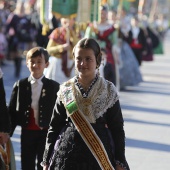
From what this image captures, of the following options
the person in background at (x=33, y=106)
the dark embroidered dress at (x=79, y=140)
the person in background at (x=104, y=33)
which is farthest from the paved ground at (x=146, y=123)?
the dark embroidered dress at (x=79, y=140)

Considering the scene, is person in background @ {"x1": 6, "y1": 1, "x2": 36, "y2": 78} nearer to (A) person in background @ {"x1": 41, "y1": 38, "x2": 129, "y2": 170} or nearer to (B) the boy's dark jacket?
(B) the boy's dark jacket

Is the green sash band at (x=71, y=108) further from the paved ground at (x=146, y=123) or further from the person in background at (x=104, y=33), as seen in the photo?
the person in background at (x=104, y=33)

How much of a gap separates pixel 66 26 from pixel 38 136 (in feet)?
12.8

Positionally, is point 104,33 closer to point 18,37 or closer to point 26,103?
point 18,37

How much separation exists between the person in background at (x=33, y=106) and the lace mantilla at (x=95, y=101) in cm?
130

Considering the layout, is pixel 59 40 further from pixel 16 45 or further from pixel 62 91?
pixel 16 45

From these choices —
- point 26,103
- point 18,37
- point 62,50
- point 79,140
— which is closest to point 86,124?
point 79,140

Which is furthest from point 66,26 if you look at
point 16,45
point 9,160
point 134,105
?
point 16,45

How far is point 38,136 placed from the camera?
6.62 m

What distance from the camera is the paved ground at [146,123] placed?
874cm

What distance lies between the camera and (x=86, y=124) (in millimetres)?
5172

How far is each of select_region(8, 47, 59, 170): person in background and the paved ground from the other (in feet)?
4.22

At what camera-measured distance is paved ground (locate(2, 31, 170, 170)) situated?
874 centimetres

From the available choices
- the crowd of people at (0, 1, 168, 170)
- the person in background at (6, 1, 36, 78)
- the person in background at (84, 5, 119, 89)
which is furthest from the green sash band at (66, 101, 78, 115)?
the person in background at (6, 1, 36, 78)
